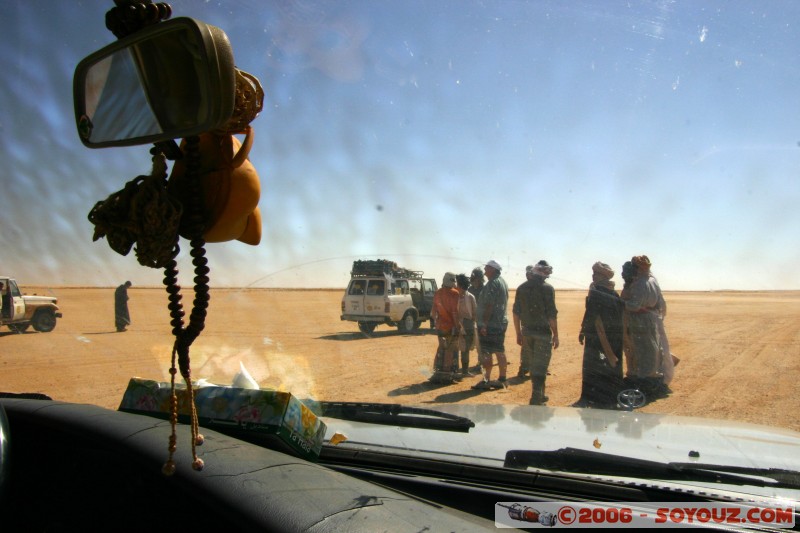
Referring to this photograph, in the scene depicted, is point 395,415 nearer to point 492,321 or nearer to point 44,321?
point 492,321

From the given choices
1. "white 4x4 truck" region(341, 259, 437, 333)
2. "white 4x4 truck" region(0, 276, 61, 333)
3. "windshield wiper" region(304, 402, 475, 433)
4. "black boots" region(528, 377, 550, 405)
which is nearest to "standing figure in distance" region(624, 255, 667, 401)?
"black boots" region(528, 377, 550, 405)

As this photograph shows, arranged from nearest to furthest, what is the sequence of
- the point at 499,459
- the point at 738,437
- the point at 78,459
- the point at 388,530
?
the point at 388,530
the point at 78,459
the point at 499,459
the point at 738,437

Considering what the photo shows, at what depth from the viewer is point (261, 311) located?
2144 cm

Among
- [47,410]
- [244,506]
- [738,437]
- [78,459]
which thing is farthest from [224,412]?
[738,437]

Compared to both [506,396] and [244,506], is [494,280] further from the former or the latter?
[244,506]

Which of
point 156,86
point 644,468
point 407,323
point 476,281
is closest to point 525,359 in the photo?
point 476,281

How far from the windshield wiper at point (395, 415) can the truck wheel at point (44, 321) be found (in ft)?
55.7

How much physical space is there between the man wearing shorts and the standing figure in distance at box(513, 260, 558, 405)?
1.23 feet

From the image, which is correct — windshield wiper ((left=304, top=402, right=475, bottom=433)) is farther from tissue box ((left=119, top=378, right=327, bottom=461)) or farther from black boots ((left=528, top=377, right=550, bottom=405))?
black boots ((left=528, top=377, right=550, bottom=405))

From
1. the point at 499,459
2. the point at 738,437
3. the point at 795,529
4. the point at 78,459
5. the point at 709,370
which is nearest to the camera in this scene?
the point at 795,529

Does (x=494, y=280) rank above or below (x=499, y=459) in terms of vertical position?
above

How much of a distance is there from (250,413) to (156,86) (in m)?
1.13

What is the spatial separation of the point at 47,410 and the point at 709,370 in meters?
6.81

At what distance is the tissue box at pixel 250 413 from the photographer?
77.3 inches
